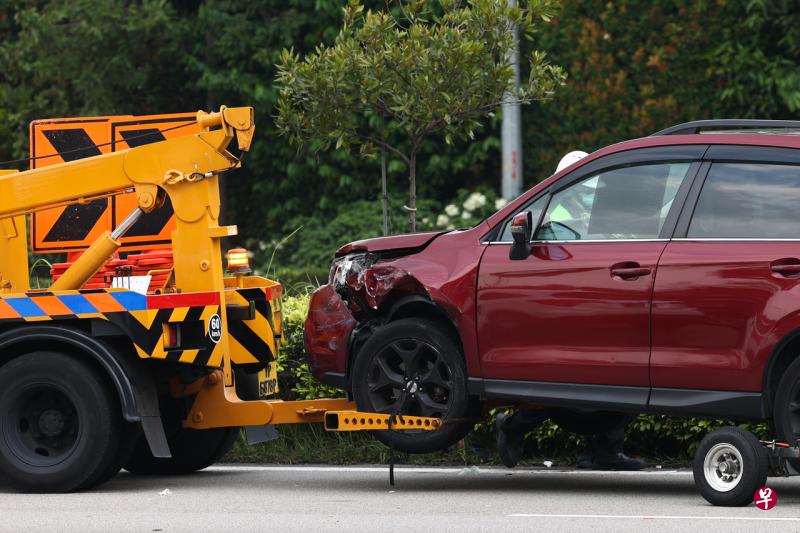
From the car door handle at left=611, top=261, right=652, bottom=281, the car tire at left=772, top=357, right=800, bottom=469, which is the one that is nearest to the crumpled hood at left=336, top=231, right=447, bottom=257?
the car door handle at left=611, top=261, right=652, bottom=281

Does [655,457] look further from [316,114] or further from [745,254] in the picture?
[316,114]

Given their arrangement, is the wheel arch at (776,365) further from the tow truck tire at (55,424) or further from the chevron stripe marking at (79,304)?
the chevron stripe marking at (79,304)

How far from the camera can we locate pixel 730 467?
27.2ft

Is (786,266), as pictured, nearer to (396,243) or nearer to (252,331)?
(396,243)

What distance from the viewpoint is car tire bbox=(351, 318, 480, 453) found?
915 cm

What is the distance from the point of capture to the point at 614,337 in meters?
8.52

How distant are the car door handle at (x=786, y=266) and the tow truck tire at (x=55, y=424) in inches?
155

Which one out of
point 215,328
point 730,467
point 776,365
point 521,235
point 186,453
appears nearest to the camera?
point 776,365

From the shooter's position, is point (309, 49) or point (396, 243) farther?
point (309, 49)

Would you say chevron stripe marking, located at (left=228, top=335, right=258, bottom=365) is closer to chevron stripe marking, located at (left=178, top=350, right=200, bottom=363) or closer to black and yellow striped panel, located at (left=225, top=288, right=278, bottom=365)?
black and yellow striped panel, located at (left=225, top=288, right=278, bottom=365)

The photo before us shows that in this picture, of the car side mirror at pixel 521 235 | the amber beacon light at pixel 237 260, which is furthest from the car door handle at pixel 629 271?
the amber beacon light at pixel 237 260

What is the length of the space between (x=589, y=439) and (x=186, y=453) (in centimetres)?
272

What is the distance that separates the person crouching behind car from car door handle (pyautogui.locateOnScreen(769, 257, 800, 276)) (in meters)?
1.71

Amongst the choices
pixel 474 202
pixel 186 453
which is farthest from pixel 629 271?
pixel 474 202
